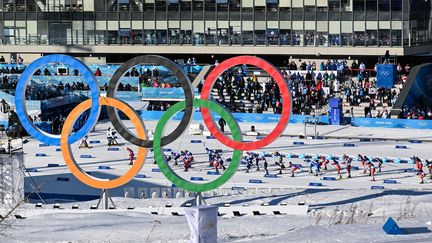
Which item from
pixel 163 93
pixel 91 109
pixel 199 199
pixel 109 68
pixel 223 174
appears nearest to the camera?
pixel 223 174

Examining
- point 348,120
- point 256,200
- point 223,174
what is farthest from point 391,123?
point 223,174

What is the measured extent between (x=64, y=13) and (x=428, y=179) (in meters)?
38.5

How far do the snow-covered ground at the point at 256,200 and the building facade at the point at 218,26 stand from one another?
15.0m

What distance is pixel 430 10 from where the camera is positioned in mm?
83375

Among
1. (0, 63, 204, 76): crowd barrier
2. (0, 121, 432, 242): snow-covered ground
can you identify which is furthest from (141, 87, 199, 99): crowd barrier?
(0, 121, 432, 242): snow-covered ground

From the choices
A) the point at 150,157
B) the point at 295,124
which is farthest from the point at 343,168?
the point at 295,124

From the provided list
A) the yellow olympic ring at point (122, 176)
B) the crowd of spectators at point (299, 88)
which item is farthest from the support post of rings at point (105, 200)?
the crowd of spectators at point (299, 88)

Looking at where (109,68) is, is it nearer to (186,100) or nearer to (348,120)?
(348,120)

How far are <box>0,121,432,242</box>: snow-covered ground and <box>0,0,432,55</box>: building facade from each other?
49.2 feet

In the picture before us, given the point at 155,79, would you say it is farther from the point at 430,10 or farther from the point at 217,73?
the point at 217,73

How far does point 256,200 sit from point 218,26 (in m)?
37.4

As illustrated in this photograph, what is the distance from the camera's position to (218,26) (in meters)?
83.6

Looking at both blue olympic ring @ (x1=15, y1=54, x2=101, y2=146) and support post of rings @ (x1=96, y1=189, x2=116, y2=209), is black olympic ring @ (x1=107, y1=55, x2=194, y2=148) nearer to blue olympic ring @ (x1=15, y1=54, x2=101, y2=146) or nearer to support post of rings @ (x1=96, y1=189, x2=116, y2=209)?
blue olympic ring @ (x1=15, y1=54, x2=101, y2=146)

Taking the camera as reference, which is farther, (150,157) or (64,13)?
(64,13)
